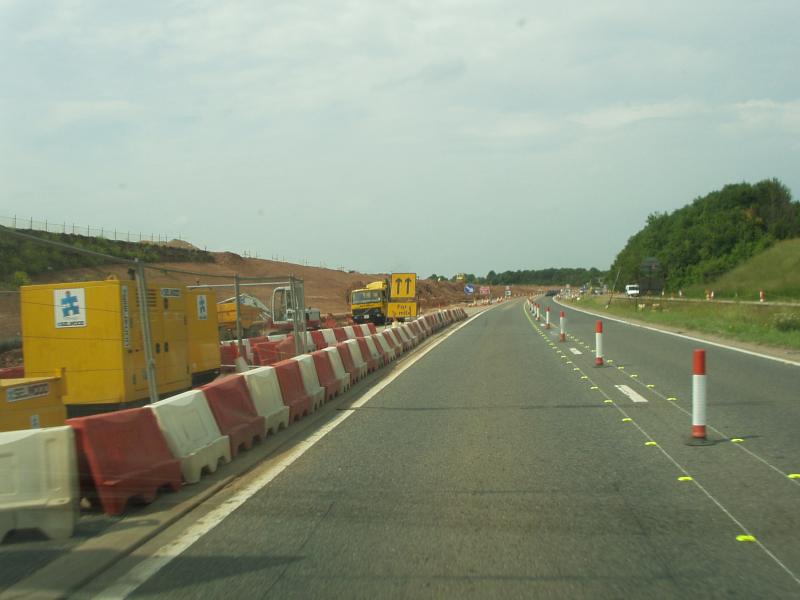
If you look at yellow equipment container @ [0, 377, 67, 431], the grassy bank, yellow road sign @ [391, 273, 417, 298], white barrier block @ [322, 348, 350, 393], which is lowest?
the grassy bank

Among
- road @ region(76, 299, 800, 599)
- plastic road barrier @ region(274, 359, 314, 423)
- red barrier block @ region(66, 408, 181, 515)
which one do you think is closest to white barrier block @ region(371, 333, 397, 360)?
plastic road barrier @ region(274, 359, 314, 423)

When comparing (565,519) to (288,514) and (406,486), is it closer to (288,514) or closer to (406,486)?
(406,486)

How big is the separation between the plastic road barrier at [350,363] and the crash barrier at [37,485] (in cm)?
844

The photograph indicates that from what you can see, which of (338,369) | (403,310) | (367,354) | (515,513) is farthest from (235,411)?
(403,310)

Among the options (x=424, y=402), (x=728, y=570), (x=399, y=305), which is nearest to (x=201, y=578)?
(x=728, y=570)

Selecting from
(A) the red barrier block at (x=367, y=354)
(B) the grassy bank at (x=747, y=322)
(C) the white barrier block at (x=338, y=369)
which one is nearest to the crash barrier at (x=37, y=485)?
(C) the white barrier block at (x=338, y=369)

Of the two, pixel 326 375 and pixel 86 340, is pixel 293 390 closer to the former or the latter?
pixel 326 375

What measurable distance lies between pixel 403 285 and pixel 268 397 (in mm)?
27009

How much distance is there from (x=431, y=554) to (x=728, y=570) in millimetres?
1802

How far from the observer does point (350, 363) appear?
1476 centimetres

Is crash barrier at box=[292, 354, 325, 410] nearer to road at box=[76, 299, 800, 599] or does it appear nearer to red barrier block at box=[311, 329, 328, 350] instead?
road at box=[76, 299, 800, 599]

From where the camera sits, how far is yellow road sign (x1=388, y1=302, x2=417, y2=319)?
35781 mm

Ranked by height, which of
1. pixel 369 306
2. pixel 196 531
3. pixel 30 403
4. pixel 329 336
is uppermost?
pixel 30 403

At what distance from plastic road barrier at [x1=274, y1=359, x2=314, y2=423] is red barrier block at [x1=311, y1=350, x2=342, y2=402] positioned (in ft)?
3.58
